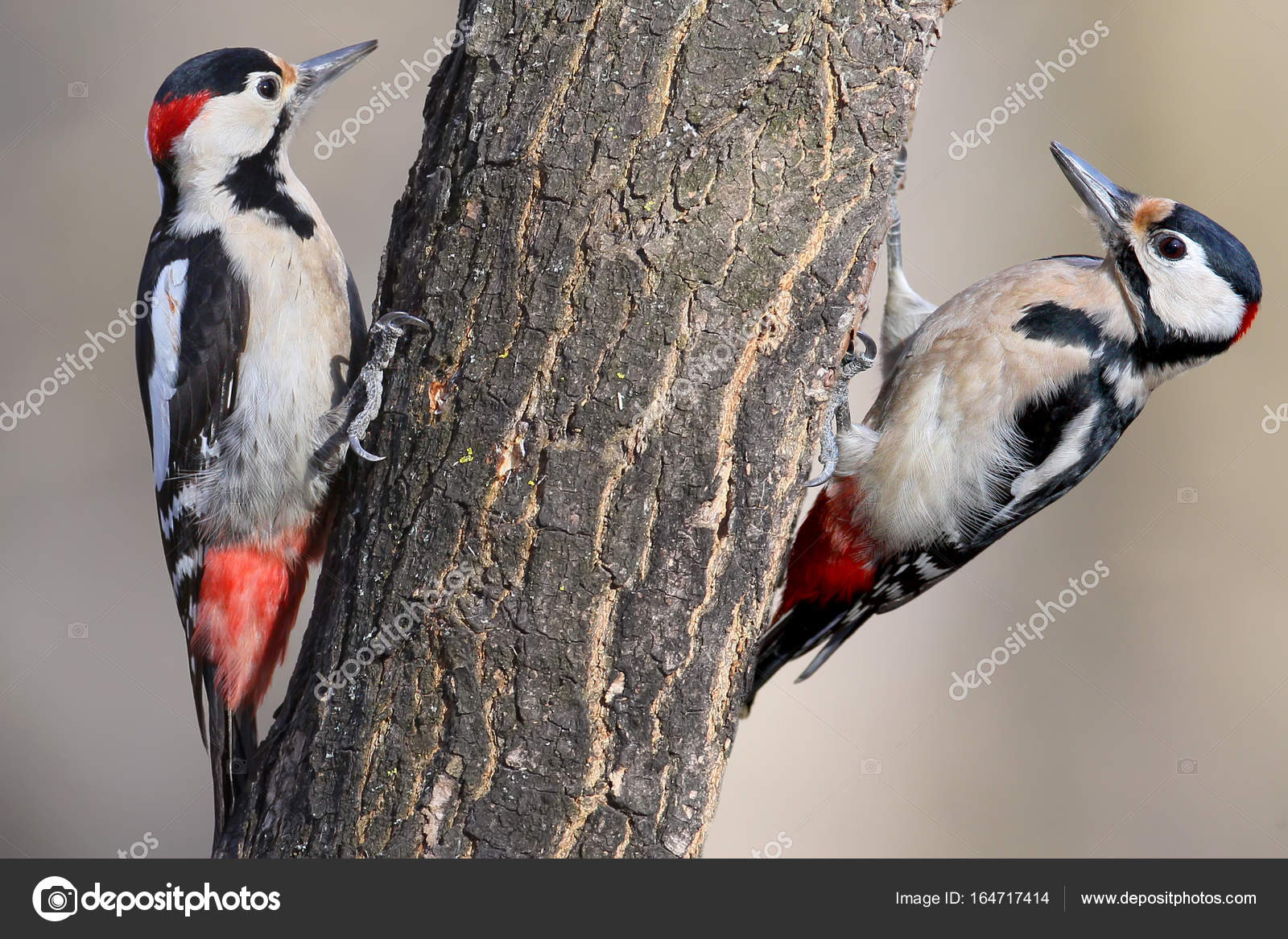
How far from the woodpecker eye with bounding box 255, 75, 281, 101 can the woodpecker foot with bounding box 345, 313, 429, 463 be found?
3.05ft

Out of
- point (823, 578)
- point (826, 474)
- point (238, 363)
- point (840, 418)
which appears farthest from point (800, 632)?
point (238, 363)

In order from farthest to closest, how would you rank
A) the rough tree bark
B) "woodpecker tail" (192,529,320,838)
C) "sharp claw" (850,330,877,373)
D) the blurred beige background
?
the blurred beige background
"woodpecker tail" (192,529,320,838)
"sharp claw" (850,330,877,373)
the rough tree bark

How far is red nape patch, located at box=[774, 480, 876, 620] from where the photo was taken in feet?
9.45

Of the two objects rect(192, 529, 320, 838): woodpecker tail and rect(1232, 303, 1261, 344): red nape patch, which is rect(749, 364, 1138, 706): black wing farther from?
rect(192, 529, 320, 838): woodpecker tail

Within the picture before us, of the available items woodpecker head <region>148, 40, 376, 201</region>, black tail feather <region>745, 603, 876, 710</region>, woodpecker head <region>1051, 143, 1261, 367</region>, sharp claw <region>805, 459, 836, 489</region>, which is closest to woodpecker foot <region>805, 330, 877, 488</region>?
sharp claw <region>805, 459, 836, 489</region>

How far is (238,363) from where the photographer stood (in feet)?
8.34

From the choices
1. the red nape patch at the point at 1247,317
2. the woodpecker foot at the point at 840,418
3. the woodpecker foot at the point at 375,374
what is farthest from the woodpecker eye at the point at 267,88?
the red nape patch at the point at 1247,317

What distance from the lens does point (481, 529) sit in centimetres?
173

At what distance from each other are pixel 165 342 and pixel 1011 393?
2194 millimetres

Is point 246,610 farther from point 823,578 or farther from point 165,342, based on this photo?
point 823,578

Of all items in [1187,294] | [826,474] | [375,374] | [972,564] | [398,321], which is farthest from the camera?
[972,564]

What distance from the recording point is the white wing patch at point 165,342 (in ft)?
8.47
